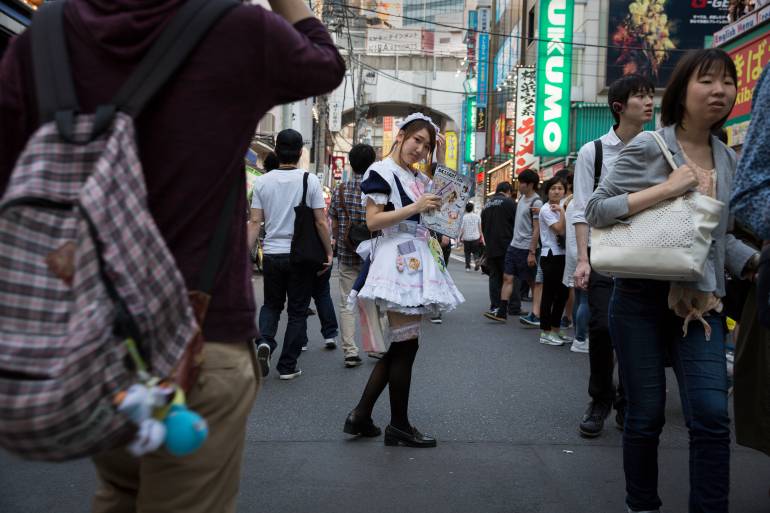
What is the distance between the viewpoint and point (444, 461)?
391 cm

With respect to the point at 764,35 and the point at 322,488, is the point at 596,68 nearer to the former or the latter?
the point at 764,35

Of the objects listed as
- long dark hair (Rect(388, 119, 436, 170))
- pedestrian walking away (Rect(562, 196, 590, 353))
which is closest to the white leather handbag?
long dark hair (Rect(388, 119, 436, 170))

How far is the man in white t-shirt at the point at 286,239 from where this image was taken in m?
5.81

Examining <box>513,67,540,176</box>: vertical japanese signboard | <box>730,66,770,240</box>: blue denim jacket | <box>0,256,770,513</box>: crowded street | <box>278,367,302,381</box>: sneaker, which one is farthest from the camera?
<box>513,67,540,176</box>: vertical japanese signboard

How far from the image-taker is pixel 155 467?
1.50 meters

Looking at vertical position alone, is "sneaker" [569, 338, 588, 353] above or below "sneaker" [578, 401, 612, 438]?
below

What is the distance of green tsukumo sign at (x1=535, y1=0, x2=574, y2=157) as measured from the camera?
910 inches

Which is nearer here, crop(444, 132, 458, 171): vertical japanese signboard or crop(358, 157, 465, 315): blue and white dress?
crop(358, 157, 465, 315): blue and white dress

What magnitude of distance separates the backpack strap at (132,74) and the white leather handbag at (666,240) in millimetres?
1790

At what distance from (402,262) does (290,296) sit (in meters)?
2.19

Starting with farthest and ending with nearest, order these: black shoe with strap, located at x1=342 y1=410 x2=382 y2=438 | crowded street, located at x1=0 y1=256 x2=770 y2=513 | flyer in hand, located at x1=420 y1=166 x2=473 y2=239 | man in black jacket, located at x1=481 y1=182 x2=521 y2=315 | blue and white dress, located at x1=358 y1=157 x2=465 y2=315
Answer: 1. man in black jacket, located at x1=481 y1=182 x2=521 y2=315
2. black shoe with strap, located at x1=342 y1=410 x2=382 y2=438
3. flyer in hand, located at x1=420 y1=166 x2=473 y2=239
4. blue and white dress, located at x1=358 y1=157 x2=465 y2=315
5. crowded street, located at x1=0 y1=256 x2=770 y2=513

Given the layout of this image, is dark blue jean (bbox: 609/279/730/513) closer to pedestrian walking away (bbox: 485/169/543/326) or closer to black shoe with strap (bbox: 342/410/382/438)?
black shoe with strap (bbox: 342/410/382/438)

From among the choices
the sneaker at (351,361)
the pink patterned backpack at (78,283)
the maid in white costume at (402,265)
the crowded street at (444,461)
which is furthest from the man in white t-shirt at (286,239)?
the pink patterned backpack at (78,283)

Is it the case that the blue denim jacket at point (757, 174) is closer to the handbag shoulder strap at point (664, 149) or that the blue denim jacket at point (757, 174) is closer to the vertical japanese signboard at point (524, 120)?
the handbag shoulder strap at point (664, 149)
